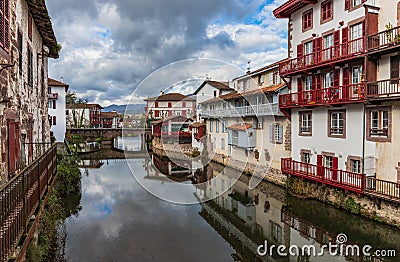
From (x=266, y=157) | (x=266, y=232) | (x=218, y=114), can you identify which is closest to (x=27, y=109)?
(x=266, y=232)

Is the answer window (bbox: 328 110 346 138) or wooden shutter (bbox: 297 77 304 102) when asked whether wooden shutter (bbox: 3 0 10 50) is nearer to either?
window (bbox: 328 110 346 138)

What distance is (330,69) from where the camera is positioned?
19.0 m

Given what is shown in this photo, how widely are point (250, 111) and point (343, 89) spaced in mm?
11928

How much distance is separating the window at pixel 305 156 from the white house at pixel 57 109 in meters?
36.2

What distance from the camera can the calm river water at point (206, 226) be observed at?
12828mm

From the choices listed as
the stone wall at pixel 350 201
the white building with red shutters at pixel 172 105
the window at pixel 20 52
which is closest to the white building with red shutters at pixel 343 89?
the stone wall at pixel 350 201

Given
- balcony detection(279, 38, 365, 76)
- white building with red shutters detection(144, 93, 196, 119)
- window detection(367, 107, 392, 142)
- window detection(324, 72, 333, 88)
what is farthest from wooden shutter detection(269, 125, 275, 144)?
white building with red shutters detection(144, 93, 196, 119)

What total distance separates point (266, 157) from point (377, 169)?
11.4 m

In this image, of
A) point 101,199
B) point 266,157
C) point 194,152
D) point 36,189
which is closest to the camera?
point 36,189

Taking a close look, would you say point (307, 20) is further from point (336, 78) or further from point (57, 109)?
point (57, 109)

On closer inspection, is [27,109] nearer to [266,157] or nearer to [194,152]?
[266,157]

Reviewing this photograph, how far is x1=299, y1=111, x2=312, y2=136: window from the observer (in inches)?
832

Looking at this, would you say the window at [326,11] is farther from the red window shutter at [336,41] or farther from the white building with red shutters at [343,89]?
the red window shutter at [336,41]

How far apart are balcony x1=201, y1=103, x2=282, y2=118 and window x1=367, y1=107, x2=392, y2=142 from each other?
8.55m
